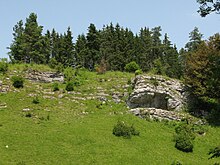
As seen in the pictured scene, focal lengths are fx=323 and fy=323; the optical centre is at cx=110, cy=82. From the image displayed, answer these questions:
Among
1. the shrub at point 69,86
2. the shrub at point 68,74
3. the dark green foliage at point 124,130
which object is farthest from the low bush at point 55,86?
the dark green foliage at point 124,130

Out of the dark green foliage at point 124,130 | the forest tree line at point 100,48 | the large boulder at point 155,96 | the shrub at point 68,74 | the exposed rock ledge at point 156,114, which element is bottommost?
the dark green foliage at point 124,130

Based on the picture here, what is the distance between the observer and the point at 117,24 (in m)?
80.1

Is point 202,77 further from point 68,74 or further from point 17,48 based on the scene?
point 17,48

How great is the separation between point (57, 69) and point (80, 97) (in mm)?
8861

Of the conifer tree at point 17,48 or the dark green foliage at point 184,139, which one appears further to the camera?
the conifer tree at point 17,48

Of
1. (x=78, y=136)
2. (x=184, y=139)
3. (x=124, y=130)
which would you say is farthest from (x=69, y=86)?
(x=184, y=139)

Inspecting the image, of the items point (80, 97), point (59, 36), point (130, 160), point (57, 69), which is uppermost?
point (59, 36)

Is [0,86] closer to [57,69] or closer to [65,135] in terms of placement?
[57,69]

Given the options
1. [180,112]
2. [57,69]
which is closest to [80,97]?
[57,69]

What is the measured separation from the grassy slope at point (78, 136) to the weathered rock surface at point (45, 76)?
3.59 metres

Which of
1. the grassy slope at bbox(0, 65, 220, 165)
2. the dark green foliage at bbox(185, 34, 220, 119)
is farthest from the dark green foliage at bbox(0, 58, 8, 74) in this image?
the dark green foliage at bbox(185, 34, 220, 119)

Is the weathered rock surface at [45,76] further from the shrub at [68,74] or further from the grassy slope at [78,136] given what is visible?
the grassy slope at [78,136]

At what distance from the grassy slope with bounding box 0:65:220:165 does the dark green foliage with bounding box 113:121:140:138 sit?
54 centimetres

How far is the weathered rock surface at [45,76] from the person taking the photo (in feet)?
142
